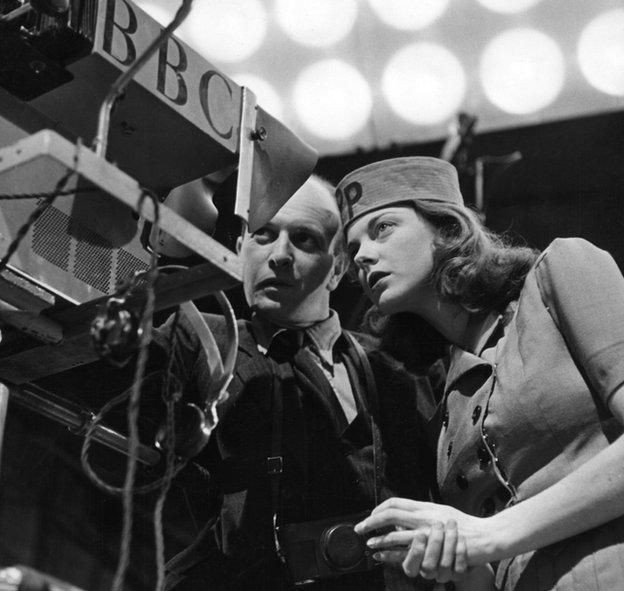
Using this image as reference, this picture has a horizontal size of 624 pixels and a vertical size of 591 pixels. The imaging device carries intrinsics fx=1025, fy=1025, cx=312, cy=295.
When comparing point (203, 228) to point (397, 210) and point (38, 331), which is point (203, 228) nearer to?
point (38, 331)

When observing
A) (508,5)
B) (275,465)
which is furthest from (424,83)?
(275,465)

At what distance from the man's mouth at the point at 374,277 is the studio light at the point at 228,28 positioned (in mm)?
1275

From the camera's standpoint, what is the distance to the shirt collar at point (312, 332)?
198cm

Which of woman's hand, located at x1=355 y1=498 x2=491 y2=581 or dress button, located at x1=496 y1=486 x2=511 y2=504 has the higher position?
dress button, located at x1=496 y1=486 x2=511 y2=504

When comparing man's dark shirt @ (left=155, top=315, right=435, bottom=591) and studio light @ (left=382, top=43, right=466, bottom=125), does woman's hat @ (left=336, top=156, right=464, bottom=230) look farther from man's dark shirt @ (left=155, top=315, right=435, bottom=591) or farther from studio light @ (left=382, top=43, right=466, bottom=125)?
studio light @ (left=382, top=43, right=466, bottom=125)

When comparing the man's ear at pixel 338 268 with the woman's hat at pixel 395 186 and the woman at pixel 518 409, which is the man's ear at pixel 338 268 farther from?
the woman at pixel 518 409

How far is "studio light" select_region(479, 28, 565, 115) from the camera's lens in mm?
2711

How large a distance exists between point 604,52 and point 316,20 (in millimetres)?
789

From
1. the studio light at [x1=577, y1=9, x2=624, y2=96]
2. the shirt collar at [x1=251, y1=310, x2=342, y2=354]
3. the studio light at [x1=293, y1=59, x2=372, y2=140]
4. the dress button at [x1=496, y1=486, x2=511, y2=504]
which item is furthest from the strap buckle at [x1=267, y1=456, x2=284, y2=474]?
the studio light at [x1=577, y1=9, x2=624, y2=96]

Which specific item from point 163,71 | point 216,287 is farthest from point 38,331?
point 163,71

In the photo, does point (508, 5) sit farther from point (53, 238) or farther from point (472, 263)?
point (53, 238)

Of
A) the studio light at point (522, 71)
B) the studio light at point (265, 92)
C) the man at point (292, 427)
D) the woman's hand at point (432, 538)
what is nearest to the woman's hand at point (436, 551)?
the woman's hand at point (432, 538)

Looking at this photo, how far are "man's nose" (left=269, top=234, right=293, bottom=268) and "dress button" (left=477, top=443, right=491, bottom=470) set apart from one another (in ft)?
2.07

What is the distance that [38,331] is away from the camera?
1.33 meters
